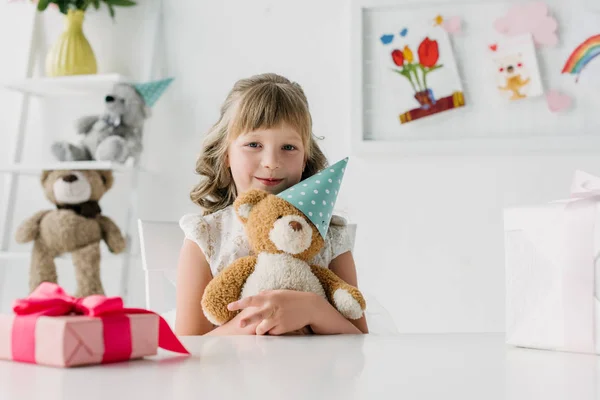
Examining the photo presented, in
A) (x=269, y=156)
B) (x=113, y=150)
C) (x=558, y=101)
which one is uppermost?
(x=558, y=101)

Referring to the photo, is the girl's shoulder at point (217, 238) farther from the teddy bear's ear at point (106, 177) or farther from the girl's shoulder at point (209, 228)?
the teddy bear's ear at point (106, 177)

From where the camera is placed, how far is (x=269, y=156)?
1.02 m

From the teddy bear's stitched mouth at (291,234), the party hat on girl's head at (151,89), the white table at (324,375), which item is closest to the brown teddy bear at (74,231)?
the party hat on girl's head at (151,89)

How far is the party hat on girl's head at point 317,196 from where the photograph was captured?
858 millimetres

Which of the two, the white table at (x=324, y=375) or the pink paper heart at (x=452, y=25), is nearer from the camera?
the white table at (x=324, y=375)

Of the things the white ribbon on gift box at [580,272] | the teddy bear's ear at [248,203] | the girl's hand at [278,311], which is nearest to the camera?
the white ribbon on gift box at [580,272]

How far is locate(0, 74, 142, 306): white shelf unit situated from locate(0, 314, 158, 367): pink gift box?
4.60 ft

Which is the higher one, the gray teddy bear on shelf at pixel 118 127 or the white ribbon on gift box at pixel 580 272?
the gray teddy bear on shelf at pixel 118 127

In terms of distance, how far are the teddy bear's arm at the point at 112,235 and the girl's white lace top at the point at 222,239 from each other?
2.89ft

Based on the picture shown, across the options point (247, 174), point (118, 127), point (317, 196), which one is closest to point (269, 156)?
point (247, 174)

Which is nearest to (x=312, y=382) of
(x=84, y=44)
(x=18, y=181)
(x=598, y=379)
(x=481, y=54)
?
(x=598, y=379)

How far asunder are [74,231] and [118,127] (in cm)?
30

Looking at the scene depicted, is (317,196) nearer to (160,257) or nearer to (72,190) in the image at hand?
(160,257)

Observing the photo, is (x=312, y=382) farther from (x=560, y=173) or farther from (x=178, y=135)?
(x=178, y=135)
